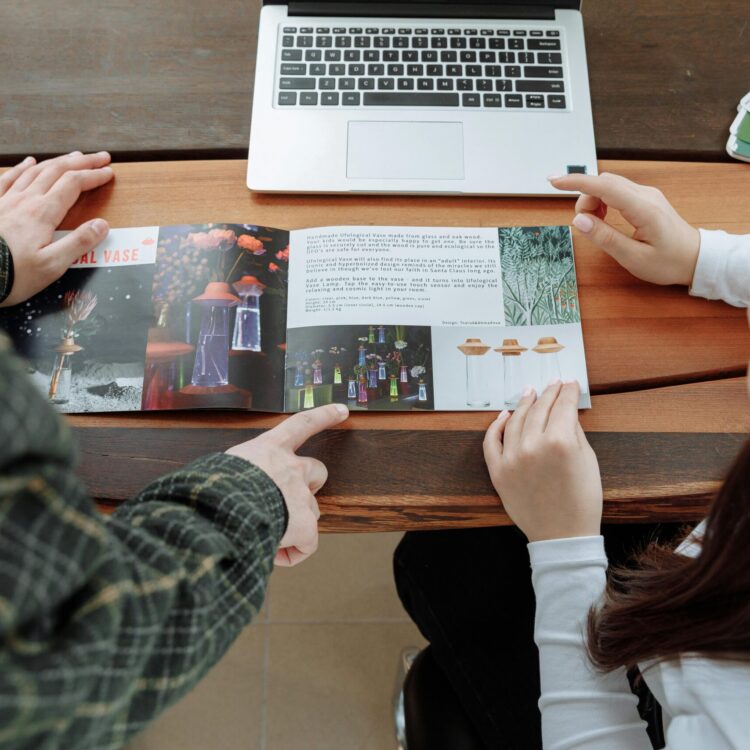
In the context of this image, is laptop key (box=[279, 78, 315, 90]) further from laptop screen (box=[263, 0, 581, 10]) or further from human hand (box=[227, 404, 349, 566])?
human hand (box=[227, 404, 349, 566])

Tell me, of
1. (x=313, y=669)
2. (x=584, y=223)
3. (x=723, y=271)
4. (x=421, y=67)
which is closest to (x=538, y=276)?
(x=584, y=223)

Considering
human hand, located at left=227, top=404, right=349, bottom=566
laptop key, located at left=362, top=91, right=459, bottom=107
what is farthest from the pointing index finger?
laptop key, located at left=362, top=91, right=459, bottom=107

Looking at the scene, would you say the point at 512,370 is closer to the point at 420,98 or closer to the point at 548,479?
the point at 548,479

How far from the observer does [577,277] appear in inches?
27.4

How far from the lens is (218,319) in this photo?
663 millimetres

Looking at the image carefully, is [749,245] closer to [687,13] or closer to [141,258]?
[687,13]

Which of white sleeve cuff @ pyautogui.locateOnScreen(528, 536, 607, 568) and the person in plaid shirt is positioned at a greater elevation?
the person in plaid shirt

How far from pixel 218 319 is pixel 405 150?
277 mm

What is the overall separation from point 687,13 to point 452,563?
0.72 m

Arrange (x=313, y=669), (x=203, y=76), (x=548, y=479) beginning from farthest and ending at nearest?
1. (x=313, y=669)
2. (x=203, y=76)
3. (x=548, y=479)

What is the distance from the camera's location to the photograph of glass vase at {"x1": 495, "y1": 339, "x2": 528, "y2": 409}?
2.11 ft

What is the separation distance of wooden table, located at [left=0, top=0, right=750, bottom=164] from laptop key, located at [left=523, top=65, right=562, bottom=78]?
0.18ft

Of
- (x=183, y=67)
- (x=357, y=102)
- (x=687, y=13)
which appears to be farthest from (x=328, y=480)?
(x=687, y=13)

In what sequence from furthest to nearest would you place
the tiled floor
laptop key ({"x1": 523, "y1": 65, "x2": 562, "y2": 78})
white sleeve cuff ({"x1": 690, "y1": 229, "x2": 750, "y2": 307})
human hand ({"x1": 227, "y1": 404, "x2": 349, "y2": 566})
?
the tiled floor
laptop key ({"x1": 523, "y1": 65, "x2": 562, "y2": 78})
white sleeve cuff ({"x1": 690, "y1": 229, "x2": 750, "y2": 307})
human hand ({"x1": 227, "y1": 404, "x2": 349, "y2": 566})
